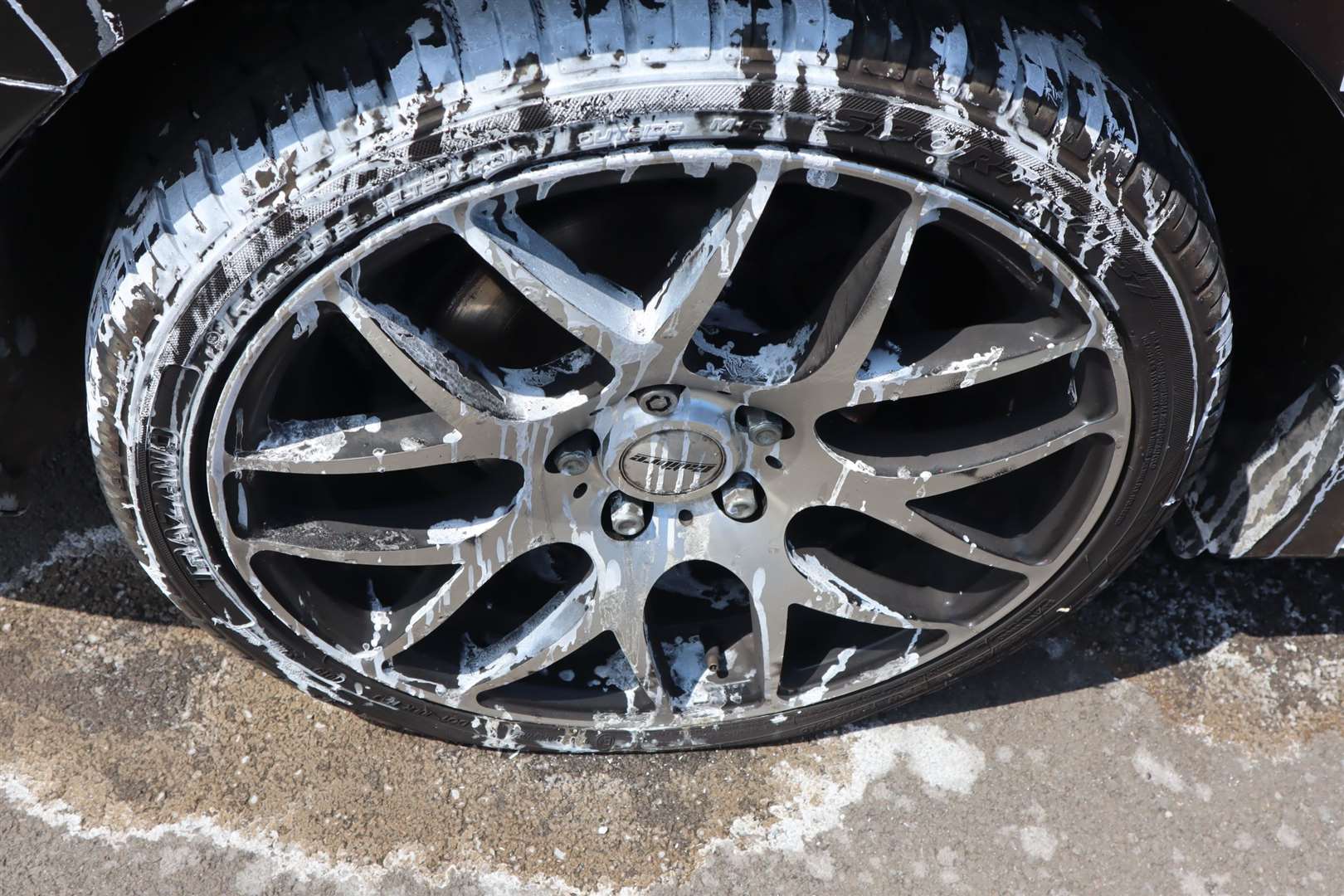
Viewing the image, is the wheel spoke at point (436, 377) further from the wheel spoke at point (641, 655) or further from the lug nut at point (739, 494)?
the wheel spoke at point (641, 655)

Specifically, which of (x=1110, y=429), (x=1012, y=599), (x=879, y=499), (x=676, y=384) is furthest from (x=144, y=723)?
(x=1110, y=429)

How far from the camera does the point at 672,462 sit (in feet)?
5.41

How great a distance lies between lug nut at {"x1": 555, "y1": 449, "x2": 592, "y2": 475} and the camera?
63.9 inches

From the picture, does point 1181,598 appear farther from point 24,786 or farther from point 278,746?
point 24,786

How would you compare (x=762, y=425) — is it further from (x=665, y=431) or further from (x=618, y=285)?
(x=618, y=285)

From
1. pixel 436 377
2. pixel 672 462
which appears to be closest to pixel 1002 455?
pixel 672 462

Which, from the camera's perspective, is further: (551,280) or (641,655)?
(641,655)

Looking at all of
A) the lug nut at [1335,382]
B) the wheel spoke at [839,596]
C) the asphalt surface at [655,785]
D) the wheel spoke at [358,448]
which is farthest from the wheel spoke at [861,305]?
the asphalt surface at [655,785]

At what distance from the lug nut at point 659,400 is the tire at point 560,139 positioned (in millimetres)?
250

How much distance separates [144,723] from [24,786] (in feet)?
0.69

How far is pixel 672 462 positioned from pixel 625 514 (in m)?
0.14

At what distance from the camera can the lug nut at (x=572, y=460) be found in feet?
5.32

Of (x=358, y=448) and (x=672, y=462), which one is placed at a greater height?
(x=358, y=448)

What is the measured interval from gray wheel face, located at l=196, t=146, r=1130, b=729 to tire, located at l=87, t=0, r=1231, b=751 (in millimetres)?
31
